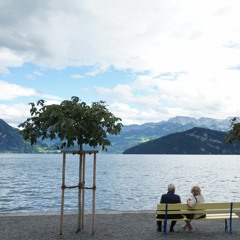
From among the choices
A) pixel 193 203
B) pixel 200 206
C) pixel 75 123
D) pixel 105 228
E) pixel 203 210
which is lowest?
pixel 105 228

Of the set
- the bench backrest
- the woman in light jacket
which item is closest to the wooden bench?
the bench backrest

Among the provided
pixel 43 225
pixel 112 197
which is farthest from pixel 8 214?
pixel 112 197

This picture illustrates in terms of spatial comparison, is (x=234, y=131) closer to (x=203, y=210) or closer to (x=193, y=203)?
(x=203, y=210)

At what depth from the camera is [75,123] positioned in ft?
41.7

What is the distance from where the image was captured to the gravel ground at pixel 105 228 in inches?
516

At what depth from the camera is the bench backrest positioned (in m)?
13.6

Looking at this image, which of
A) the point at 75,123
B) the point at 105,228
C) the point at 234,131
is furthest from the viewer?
the point at 234,131

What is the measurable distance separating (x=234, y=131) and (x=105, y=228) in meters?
8.51

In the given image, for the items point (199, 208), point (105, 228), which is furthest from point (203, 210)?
point (105, 228)

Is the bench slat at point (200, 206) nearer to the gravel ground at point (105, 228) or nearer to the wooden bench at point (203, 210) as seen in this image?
the wooden bench at point (203, 210)

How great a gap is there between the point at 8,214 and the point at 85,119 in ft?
23.4

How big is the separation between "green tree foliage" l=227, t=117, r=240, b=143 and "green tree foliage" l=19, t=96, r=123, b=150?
7.77 metres

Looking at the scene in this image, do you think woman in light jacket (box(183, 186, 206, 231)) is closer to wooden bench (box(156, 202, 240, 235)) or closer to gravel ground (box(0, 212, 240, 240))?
wooden bench (box(156, 202, 240, 235))

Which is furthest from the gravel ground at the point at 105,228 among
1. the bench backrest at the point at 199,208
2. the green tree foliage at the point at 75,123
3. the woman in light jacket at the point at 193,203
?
the green tree foliage at the point at 75,123
